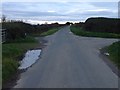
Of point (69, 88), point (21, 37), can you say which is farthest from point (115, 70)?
point (21, 37)

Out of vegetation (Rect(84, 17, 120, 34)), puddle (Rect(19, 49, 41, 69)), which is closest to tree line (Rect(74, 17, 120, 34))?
vegetation (Rect(84, 17, 120, 34))

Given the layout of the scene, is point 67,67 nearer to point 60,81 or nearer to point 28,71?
point 28,71

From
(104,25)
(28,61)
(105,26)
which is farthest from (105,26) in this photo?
(28,61)

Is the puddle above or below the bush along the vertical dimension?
below

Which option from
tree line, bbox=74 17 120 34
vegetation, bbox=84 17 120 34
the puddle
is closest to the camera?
the puddle

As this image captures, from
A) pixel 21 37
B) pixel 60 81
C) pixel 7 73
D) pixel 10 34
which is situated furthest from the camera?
pixel 21 37

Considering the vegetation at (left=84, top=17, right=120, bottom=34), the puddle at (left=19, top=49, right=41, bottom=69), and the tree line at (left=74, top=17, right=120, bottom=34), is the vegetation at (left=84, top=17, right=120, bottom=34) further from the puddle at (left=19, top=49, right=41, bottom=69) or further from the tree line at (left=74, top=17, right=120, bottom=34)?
the puddle at (left=19, top=49, right=41, bottom=69)

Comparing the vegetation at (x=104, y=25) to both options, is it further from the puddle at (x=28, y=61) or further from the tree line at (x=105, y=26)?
the puddle at (x=28, y=61)

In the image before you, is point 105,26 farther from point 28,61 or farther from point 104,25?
point 28,61

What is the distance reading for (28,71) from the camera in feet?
53.9

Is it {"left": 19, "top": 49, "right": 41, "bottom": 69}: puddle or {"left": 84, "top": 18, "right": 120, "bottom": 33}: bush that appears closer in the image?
{"left": 19, "top": 49, "right": 41, "bottom": 69}: puddle

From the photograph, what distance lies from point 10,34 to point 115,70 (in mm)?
22715

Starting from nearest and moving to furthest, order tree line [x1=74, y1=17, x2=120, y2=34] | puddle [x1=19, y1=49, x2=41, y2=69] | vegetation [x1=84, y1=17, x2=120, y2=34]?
puddle [x1=19, y1=49, x2=41, y2=69], tree line [x1=74, y1=17, x2=120, y2=34], vegetation [x1=84, y1=17, x2=120, y2=34]

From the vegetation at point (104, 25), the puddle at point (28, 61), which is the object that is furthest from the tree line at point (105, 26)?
the puddle at point (28, 61)
